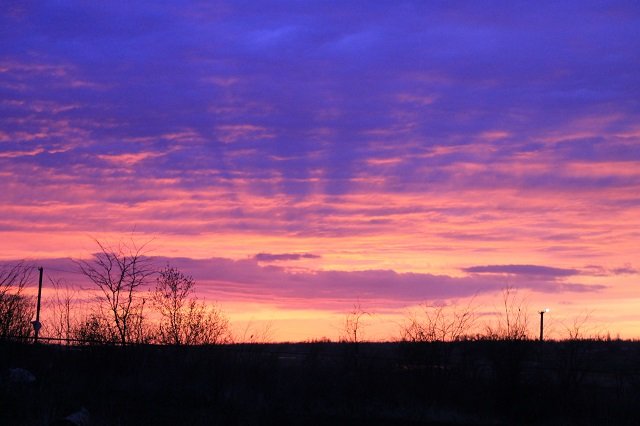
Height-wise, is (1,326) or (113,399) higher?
(1,326)

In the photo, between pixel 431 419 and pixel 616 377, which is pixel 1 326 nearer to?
pixel 431 419

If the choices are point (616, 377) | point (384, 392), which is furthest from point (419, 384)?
point (616, 377)

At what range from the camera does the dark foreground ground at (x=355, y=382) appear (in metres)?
22.3

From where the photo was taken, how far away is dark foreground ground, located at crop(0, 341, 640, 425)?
22297 millimetres

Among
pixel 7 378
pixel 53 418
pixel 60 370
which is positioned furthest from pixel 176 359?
pixel 53 418

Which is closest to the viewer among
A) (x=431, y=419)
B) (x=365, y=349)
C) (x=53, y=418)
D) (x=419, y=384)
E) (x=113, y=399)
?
(x=53, y=418)

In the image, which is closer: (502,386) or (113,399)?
(113,399)

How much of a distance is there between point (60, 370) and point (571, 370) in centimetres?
1764

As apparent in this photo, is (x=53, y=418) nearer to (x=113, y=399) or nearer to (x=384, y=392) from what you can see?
(x=113, y=399)

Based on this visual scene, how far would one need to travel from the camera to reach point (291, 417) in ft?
70.6

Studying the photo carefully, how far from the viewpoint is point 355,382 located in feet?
90.7

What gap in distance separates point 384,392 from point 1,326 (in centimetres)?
1323

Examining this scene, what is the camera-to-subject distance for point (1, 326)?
75.8ft

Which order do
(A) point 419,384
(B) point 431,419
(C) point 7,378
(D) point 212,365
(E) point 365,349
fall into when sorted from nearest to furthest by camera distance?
(C) point 7,378
(B) point 431,419
(D) point 212,365
(A) point 419,384
(E) point 365,349
